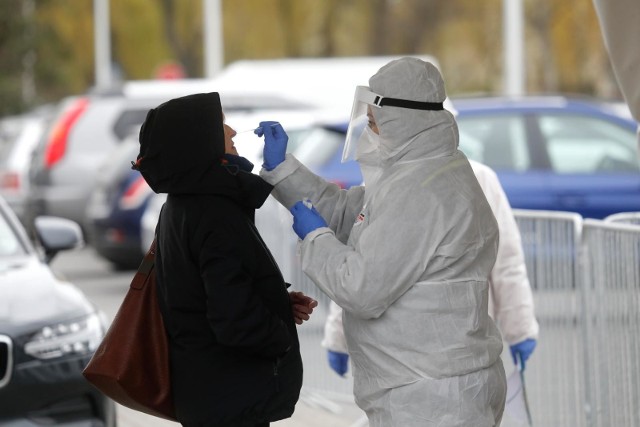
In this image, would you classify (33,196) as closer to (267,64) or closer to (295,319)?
(267,64)

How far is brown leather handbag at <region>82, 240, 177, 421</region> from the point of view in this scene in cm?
404

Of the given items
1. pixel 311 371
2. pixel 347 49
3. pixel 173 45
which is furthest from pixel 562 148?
pixel 173 45

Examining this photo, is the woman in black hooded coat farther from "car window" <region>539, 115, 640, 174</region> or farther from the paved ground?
"car window" <region>539, 115, 640, 174</region>

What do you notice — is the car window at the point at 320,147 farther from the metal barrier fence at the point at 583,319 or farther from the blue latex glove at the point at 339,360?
the blue latex glove at the point at 339,360

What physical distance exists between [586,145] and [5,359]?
702 centimetres

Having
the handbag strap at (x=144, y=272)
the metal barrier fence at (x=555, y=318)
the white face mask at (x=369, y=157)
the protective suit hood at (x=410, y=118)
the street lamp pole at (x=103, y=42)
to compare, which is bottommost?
the street lamp pole at (x=103, y=42)

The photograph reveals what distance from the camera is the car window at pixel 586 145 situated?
11742 millimetres

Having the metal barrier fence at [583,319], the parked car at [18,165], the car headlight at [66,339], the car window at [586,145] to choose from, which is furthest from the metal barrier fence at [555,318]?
the parked car at [18,165]

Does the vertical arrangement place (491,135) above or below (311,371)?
above

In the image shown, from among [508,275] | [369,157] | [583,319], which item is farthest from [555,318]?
[369,157]

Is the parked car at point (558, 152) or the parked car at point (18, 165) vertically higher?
the parked car at point (558, 152)

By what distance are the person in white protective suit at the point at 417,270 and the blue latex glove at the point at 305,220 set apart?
3cm

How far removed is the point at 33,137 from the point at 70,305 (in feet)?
57.3

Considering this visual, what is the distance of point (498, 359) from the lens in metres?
4.05
